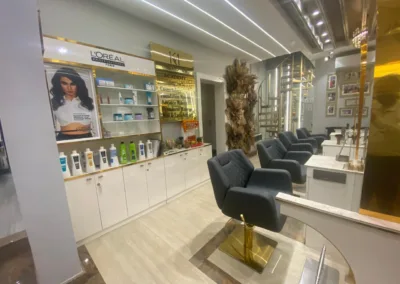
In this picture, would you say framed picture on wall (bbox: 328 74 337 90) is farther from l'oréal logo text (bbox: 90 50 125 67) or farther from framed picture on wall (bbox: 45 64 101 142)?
framed picture on wall (bbox: 45 64 101 142)

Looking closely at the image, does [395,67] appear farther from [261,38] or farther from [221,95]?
[221,95]

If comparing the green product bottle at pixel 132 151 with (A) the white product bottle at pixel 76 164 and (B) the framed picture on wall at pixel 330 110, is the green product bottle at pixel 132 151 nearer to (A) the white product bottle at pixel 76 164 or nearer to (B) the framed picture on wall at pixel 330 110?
(A) the white product bottle at pixel 76 164

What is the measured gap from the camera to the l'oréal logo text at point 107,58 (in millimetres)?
1992

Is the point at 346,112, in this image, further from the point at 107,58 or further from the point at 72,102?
the point at 72,102

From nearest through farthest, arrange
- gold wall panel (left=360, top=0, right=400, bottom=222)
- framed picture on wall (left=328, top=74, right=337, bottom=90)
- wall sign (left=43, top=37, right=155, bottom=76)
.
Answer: gold wall panel (left=360, top=0, right=400, bottom=222), wall sign (left=43, top=37, right=155, bottom=76), framed picture on wall (left=328, top=74, right=337, bottom=90)

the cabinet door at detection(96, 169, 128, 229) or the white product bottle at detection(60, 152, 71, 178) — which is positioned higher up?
the white product bottle at detection(60, 152, 71, 178)

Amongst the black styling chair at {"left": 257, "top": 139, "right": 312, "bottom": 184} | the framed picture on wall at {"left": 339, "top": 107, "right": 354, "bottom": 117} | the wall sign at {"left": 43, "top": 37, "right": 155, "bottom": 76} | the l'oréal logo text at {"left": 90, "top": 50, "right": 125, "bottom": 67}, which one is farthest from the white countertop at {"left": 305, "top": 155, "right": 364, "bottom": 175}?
the framed picture on wall at {"left": 339, "top": 107, "right": 354, "bottom": 117}

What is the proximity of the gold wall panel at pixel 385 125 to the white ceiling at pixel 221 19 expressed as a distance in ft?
7.14

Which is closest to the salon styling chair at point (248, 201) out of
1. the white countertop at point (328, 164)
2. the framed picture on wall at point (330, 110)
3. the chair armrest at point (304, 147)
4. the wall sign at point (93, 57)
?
the white countertop at point (328, 164)

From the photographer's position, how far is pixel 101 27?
2.22 metres

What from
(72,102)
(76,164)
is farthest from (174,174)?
(72,102)

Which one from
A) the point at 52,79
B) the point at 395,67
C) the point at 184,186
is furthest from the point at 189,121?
the point at 395,67

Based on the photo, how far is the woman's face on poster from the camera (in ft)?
6.24

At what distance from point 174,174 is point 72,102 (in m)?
1.65
